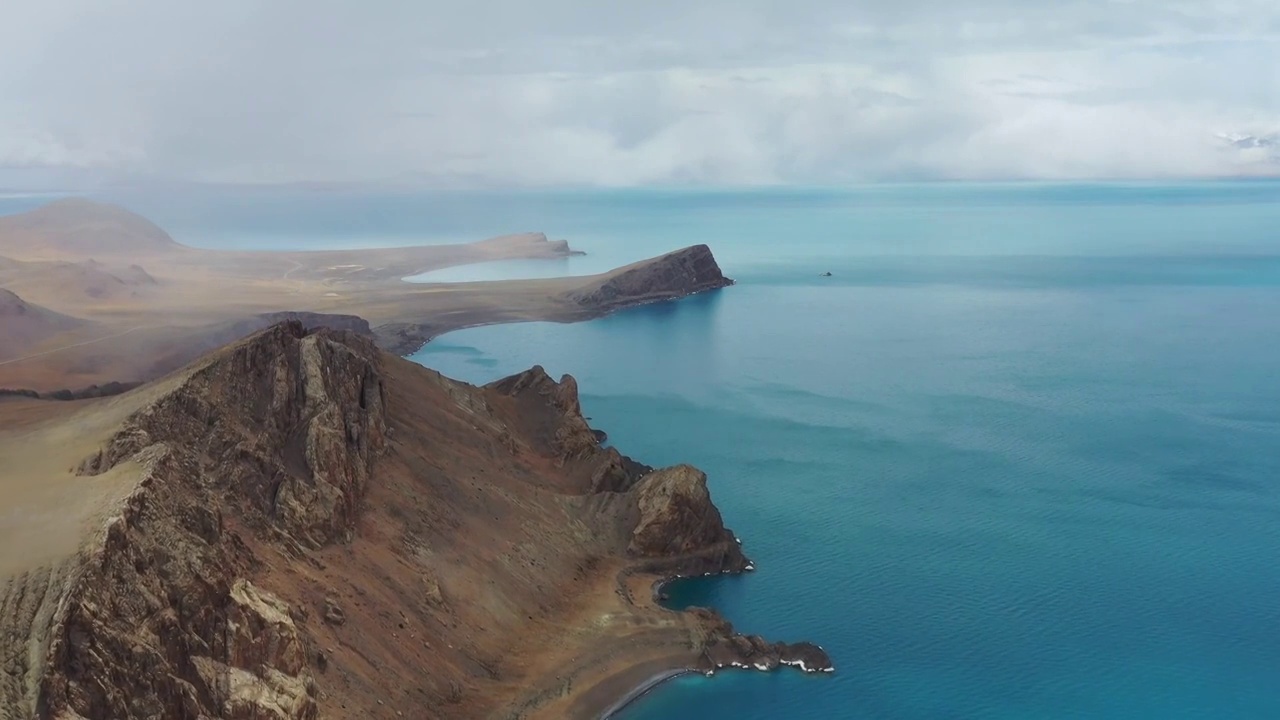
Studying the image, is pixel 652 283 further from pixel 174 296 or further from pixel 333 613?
pixel 333 613

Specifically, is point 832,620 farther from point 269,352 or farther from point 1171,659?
point 269,352

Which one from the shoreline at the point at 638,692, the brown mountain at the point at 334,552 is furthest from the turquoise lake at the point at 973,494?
the brown mountain at the point at 334,552

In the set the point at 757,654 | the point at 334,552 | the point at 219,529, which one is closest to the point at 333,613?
the point at 334,552

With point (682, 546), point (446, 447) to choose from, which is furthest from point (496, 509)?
point (682, 546)

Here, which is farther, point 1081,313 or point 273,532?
point 1081,313

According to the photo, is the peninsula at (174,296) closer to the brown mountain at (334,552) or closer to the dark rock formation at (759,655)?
the brown mountain at (334,552)

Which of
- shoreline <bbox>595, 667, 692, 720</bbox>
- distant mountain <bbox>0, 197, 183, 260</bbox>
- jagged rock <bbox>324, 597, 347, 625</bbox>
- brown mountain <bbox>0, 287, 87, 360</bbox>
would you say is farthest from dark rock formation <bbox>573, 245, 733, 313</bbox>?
jagged rock <bbox>324, 597, 347, 625</bbox>

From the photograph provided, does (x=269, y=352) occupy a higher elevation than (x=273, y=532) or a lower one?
higher
